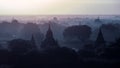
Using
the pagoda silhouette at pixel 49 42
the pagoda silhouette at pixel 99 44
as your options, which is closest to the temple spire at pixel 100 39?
the pagoda silhouette at pixel 99 44

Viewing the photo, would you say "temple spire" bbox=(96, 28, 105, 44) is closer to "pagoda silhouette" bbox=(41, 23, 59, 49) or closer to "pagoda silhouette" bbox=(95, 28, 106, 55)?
"pagoda silhouette" bbox=(95, 28, 106, 55)

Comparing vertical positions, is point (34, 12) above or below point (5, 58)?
above

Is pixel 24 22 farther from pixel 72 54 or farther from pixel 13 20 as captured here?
pixel 72 54

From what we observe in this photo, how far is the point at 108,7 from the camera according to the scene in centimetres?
196

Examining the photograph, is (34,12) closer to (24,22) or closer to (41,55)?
(24,22)

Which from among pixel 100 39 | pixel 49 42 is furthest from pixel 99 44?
pixel 49 42

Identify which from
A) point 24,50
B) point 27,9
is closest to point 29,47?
point 24,50

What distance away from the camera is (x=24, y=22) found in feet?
6.39

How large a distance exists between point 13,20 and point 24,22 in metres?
0.11

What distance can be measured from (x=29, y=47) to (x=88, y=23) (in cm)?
62

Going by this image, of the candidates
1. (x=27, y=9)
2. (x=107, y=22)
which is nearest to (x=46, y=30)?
(x=27, y=9)

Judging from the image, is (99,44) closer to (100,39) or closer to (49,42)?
(100,39)

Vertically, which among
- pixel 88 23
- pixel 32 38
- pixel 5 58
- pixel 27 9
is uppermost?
pixel 27 9

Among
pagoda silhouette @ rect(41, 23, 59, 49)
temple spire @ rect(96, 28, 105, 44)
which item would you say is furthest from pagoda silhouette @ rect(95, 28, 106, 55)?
pagoda silhouette @ rect(41, 23, 59, 49)
